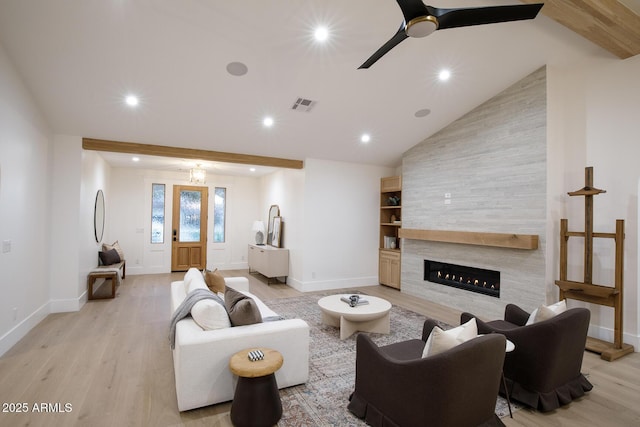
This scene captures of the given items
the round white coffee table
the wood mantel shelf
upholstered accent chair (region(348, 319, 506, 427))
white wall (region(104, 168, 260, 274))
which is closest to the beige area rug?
the round white coffee table

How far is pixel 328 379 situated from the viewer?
110 inches

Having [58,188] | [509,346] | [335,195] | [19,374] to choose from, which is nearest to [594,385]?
[509,346]

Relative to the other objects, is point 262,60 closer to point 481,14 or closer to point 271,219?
point 481,14

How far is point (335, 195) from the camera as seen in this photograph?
21.0ft

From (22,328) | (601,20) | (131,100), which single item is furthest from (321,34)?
(22,328)

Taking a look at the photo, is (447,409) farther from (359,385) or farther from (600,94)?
(600,94)

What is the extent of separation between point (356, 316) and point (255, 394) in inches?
67.2

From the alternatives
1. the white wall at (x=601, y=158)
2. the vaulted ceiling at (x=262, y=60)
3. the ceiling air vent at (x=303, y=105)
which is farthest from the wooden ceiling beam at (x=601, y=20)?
the ceiling air vent at (x=303, y=105)

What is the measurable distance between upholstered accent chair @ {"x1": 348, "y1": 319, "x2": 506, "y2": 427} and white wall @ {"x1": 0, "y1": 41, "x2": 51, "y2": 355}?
3.72 m

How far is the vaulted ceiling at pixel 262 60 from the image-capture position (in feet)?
9.32

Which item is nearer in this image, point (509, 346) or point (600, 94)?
point (509, 346)

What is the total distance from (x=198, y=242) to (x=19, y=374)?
5.55 metres

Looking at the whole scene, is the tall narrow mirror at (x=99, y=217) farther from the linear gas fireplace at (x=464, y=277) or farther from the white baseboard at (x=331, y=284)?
the linear gas fireplace at (x=464, y=277)

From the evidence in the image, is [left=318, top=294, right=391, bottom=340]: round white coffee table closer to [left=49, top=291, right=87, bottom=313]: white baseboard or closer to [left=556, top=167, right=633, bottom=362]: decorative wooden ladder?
[left=556, top=167, right=633, bottom=362]: decorative wooden ladder
